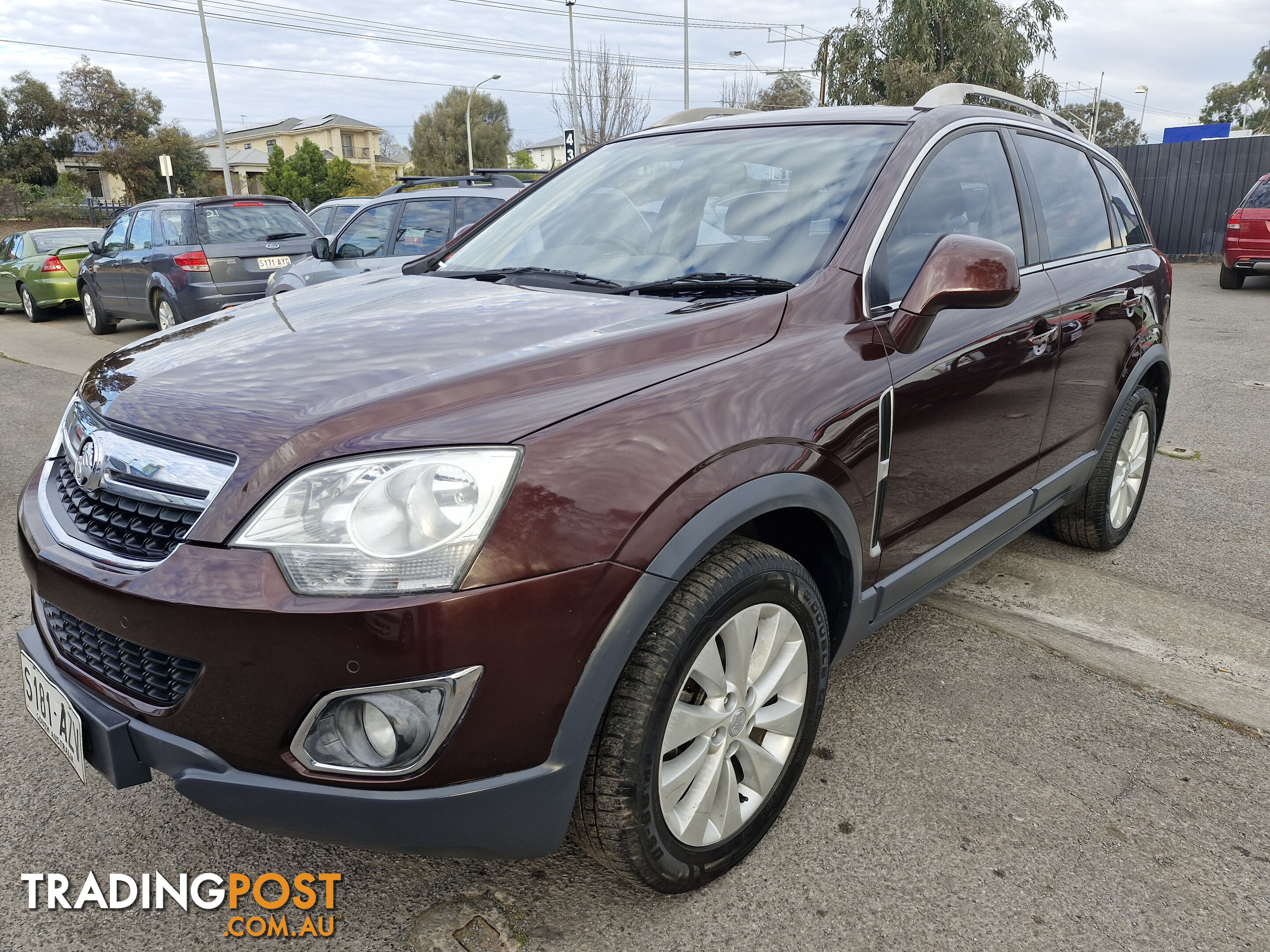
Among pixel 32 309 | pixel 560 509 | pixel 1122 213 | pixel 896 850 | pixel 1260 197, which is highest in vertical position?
pixel 1122 213

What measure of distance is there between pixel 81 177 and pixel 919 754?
55.5m

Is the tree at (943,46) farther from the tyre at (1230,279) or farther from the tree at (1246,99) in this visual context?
the tree at (1246,99)

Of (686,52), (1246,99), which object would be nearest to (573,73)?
(686,52)

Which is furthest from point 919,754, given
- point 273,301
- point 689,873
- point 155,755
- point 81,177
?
point 81,177

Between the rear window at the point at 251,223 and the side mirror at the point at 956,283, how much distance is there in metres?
9.18

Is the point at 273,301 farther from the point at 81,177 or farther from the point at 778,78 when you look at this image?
the point at 81,177

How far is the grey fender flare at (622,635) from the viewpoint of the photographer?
1689 millimetres

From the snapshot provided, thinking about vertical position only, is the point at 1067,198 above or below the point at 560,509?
above

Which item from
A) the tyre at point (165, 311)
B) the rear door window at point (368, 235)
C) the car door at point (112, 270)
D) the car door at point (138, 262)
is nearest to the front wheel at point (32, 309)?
the car door at point (112, 270)

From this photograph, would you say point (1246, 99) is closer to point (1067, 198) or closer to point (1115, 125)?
point (1115, 125)

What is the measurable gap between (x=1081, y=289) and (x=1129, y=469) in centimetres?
112

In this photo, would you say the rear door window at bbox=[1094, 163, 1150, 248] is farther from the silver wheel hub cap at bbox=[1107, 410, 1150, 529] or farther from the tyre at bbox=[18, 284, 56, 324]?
the tyre at bbox=[18, 284, 56, 324]
